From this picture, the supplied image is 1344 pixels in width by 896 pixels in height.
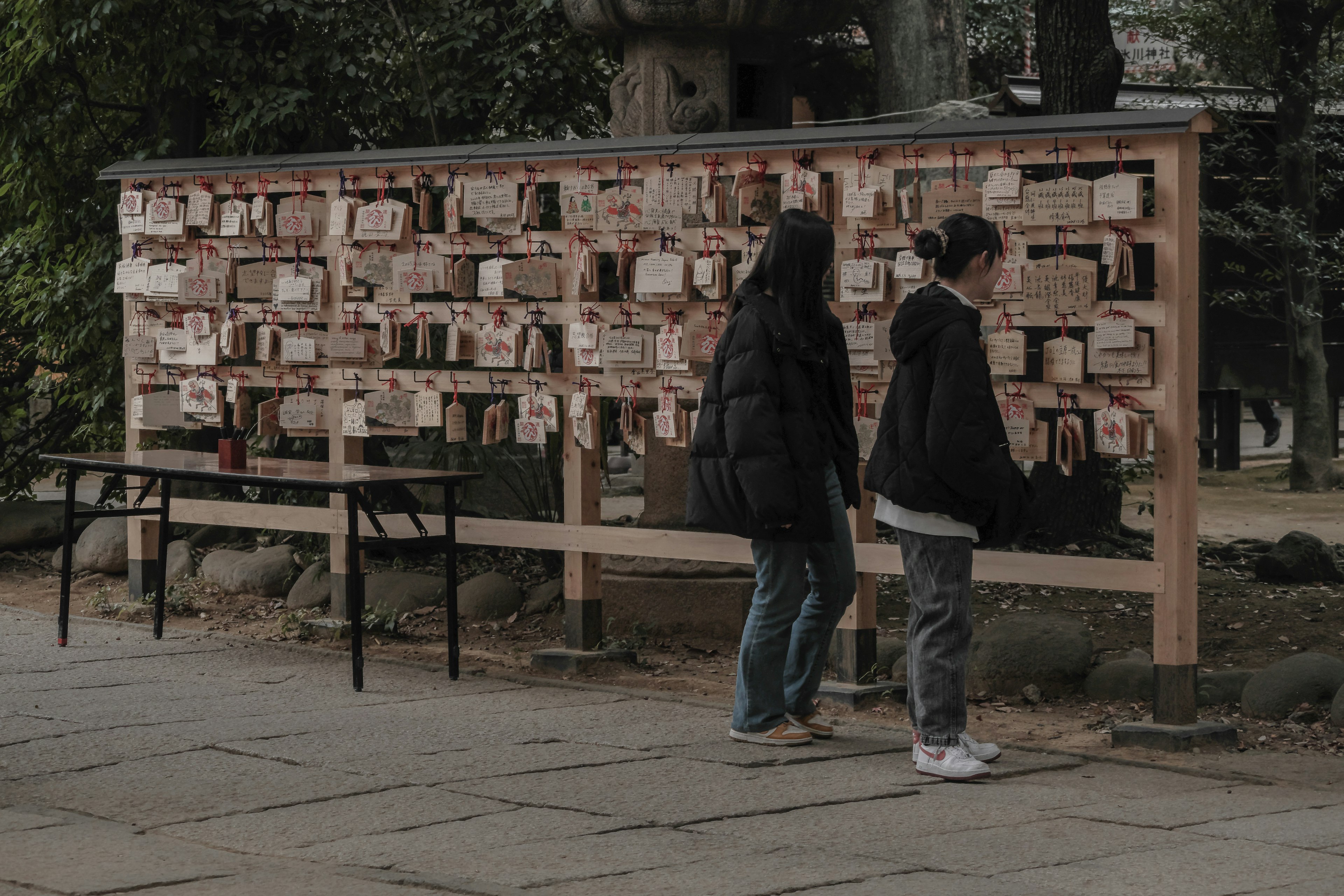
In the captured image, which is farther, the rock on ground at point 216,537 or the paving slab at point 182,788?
the rock on ground at point 216,537

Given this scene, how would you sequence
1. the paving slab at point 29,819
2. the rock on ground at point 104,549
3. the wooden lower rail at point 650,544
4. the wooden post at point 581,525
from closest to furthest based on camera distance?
the paving slab at point 29,819 → the wooden lower rail at point 650,544 → the wooden post at point 581,525 → the rock on ground at point 104,549

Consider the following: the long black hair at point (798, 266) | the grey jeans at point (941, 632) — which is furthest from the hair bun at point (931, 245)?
the grey jeans at point (941, 632)

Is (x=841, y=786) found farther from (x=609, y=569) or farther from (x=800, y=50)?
(x=800, y=50)

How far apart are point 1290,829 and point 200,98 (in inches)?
309

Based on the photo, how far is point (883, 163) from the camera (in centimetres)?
664

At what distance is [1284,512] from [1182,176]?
843 cm

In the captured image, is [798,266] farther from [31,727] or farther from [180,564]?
[180,564]

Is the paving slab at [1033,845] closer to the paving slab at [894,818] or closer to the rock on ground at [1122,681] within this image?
the paving slab at [894,818]

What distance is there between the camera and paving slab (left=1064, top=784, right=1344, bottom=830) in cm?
503

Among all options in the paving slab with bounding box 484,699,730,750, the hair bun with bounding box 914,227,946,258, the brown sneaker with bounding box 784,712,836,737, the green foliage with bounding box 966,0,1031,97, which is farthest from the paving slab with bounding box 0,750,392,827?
the green foliage with bounding box 966,0,1031,97

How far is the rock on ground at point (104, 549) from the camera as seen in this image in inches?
410

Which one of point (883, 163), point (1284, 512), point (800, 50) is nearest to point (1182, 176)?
point (883, 163)

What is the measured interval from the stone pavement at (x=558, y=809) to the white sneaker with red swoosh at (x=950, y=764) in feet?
0.19

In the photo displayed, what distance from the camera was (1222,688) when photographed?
681 cm
